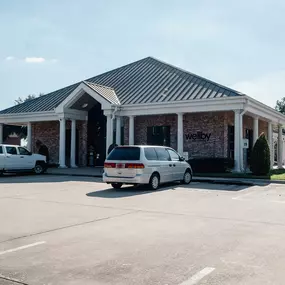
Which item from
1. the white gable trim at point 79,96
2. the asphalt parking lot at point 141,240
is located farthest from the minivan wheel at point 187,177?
the white gable trim at point 79,96

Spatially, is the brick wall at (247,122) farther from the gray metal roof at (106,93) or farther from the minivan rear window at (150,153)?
the minivan rear window at (150,153)

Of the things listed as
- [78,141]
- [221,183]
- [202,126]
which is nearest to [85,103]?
[78,141]

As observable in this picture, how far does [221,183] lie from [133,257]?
12.1 metres

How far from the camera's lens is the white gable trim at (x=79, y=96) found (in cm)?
2383

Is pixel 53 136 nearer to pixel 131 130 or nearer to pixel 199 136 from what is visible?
pixel 131 130

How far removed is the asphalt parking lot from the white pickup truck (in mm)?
9065

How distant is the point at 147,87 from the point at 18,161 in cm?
983

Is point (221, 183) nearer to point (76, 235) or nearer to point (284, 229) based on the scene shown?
point (284, 229)

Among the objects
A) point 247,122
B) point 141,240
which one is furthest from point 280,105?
point 141,240

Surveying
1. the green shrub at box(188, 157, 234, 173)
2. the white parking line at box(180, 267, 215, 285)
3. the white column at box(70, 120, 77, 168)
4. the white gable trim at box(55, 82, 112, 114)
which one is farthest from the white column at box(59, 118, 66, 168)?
the white parking line at box(180, 267, 215, 285)

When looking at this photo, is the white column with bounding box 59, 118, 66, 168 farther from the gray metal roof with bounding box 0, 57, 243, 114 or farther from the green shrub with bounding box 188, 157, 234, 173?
the green shrub with bounding box 188, 157, 234, 173

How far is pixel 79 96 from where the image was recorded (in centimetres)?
2541

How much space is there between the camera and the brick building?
2198 cm

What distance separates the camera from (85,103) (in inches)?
1066
